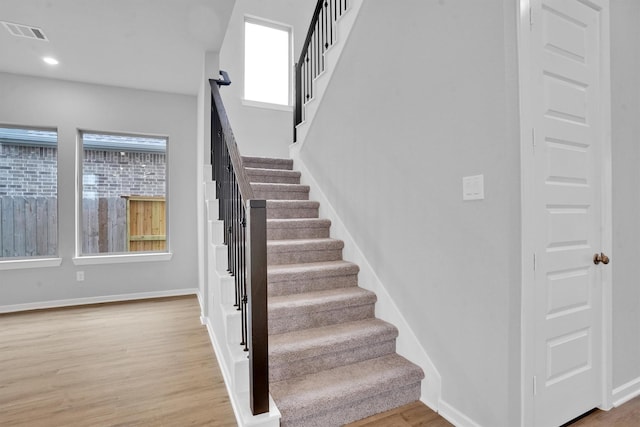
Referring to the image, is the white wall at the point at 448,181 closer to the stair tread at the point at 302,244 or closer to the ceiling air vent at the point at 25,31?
the stair tread at the point at 302,244

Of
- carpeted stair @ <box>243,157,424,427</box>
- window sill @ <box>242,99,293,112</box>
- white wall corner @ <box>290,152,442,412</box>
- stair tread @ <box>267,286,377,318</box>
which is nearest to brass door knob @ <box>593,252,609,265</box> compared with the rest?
white wall corner @ <box>290,152,442,412</box>

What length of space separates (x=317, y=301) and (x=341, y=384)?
22.8 inches

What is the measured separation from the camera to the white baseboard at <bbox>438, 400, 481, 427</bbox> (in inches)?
68.4

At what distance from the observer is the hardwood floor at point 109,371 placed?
6.16ft

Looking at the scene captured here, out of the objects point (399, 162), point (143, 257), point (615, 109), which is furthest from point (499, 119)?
point (143, 257)

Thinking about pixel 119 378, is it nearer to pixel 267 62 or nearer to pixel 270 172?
pixel 270 172

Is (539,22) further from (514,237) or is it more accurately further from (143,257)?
(143,257)

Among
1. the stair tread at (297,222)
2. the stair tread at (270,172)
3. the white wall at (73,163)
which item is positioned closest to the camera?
the stair tread at (297,222)

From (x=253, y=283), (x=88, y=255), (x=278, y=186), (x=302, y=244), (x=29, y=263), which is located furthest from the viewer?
(x=88, y=255)

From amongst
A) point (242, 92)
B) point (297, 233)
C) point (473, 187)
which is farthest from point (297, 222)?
point (242, 92)

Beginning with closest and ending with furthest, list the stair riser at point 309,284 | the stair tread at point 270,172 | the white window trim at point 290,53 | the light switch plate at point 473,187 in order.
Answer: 1. the light switch plate at point 473,187
2. the stair riser at point 309,284
3. the stair tread at point 270,172
4. the white window trim at point 290,53

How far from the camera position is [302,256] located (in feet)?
9.19

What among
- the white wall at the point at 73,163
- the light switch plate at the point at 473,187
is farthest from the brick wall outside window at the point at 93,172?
the light switch plate at the point at 473,187

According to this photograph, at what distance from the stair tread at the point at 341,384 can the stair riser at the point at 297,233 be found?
127 centimetres
